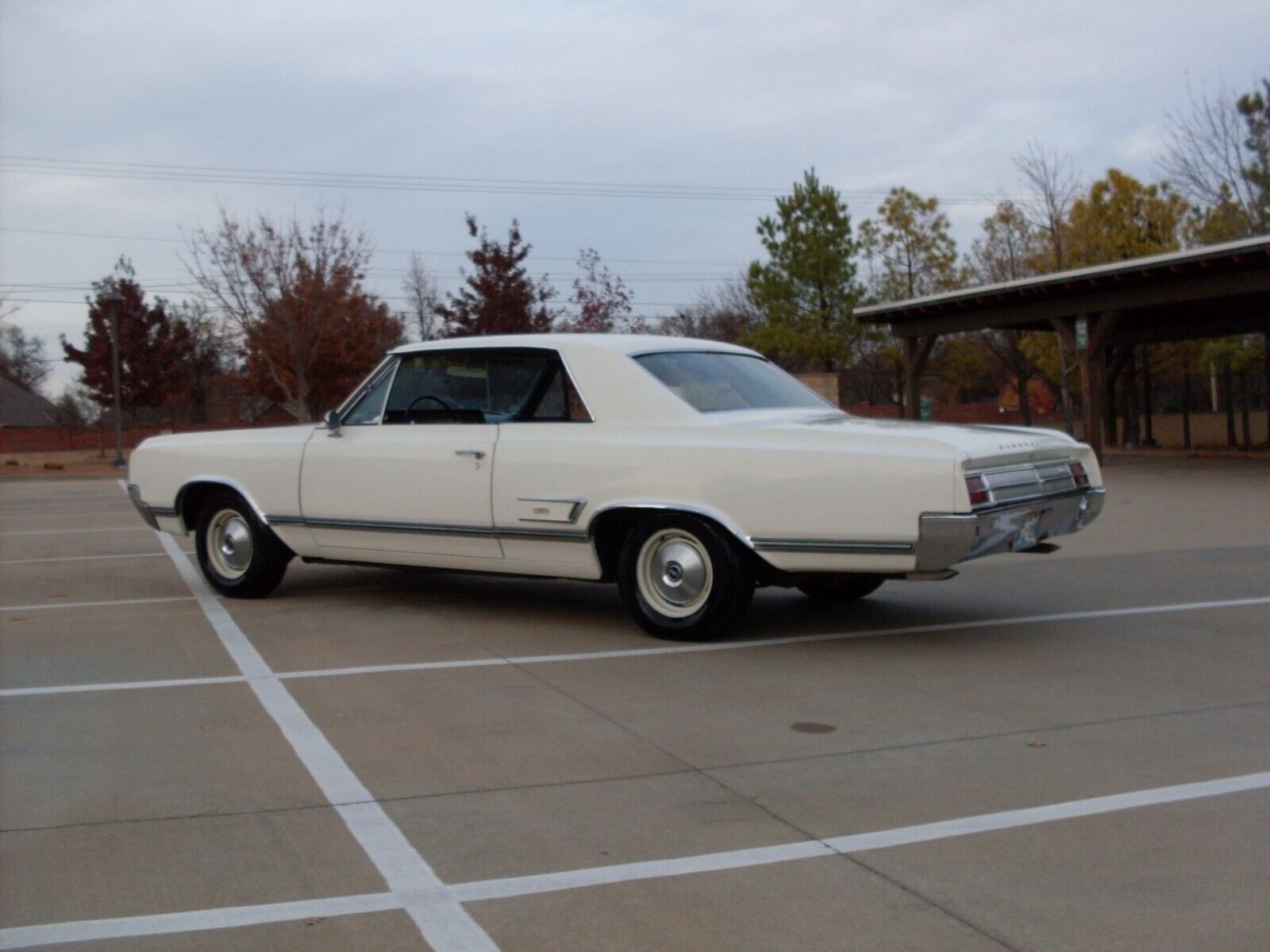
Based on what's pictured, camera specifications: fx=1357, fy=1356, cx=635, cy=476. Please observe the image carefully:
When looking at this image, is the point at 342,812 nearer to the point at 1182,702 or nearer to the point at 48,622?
the point at 1182,702

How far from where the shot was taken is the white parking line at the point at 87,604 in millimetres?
9086

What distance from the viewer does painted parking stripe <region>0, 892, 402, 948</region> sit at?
11.5ft

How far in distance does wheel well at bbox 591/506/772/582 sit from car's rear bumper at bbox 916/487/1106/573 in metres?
0.95

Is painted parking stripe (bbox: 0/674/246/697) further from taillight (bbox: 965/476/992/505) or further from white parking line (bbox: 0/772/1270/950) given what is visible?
taillight (bbox: 965/476/992/505)

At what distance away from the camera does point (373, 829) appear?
171 inches

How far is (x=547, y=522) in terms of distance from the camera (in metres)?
7.54

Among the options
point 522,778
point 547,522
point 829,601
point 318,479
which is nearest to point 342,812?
point 522,778

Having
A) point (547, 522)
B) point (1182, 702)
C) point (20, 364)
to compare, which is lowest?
point (1182, 702)

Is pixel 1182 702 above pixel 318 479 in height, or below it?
below

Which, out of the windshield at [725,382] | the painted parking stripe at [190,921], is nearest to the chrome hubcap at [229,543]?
the windshield at [725,382]

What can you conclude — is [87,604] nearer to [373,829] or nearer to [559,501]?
[559,501]

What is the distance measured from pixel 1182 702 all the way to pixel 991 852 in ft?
7.59

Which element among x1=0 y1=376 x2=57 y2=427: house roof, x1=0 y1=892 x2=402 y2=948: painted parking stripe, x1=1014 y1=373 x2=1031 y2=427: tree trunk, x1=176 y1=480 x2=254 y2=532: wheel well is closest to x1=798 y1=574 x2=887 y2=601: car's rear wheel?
x1=176 y1=480 x2=254 y2=532: wheel well

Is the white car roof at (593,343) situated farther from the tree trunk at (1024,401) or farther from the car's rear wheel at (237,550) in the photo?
the tree trunk at (1024,401)
